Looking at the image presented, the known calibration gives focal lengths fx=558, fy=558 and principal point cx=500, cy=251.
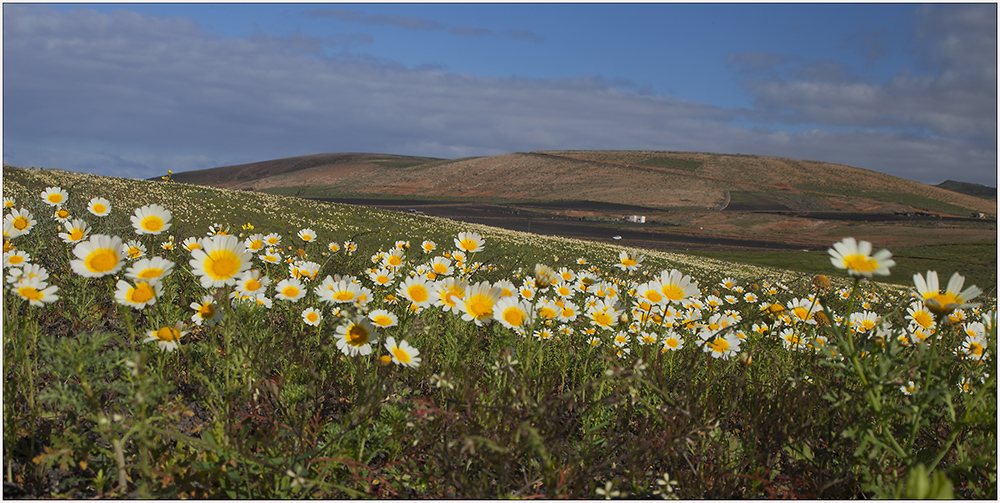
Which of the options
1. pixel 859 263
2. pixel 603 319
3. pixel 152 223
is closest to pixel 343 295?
pixel 152 223

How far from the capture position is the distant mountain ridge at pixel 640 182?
103812mm

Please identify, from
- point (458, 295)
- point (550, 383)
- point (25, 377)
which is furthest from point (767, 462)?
point (25, 377)

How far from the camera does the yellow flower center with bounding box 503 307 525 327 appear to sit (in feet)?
8.23

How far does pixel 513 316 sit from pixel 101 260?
5.69 ft

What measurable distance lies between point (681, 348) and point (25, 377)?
13.7 ft

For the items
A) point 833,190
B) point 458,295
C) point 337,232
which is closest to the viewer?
Result: point 458,295

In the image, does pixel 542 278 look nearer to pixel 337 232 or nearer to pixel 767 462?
pixel 767 462

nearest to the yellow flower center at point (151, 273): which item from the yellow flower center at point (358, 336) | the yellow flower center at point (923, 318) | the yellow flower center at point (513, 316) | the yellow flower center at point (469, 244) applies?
the yellow flower center at point (358, 336)

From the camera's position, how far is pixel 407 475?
8.29 feet

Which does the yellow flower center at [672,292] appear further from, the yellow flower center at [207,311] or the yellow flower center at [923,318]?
the yellow flower center at [207,311]

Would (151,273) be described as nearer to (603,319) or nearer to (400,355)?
(400,355)

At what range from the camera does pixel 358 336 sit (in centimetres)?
251

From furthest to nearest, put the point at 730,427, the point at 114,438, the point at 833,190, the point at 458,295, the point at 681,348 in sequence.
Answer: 1. the point at 833,190
2. the point at 681,348
3. the point at 730,427
4. the point at 458,295
5. the point at 114,438

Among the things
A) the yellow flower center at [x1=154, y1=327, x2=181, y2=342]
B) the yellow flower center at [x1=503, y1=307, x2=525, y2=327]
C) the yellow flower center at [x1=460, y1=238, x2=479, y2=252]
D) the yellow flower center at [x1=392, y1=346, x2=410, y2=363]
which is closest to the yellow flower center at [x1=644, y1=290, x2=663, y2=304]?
the yellow flower center at [x1=503, y1=307, x2=525, y2=327]
